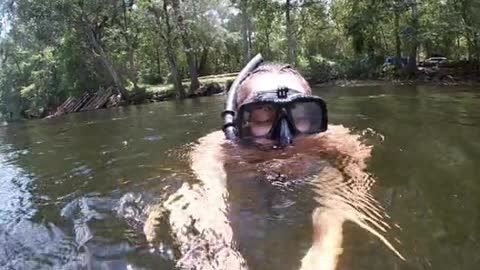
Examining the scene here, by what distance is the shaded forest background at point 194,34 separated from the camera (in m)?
21.9

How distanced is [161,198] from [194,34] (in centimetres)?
2455

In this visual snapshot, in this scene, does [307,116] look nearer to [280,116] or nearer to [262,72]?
[280,116]

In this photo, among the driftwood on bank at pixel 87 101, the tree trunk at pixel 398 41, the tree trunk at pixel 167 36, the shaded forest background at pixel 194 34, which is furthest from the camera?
the driftwood on bank at pixel 87 101

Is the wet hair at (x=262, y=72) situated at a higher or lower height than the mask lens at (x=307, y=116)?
higher

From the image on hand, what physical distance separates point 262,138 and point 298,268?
9.06 ft

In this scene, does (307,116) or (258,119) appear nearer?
(258,119)

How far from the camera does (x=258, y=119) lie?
5117 millimetres

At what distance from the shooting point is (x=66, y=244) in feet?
10.7

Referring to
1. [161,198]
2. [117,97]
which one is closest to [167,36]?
[117,97]

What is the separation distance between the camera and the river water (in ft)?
9.18

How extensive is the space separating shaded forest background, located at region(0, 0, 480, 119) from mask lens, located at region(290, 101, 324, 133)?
1542cm

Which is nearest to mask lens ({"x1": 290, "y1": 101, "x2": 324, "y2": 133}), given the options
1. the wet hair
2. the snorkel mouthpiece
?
the snorkel mouthpiece

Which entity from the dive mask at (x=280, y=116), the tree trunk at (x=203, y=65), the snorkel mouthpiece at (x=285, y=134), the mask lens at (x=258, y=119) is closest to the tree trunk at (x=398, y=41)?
the tree trunk at (x=203, y=65)

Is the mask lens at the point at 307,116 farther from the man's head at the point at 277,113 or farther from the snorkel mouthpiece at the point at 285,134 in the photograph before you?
the snorkel mouthpiece at the point at 285,134
